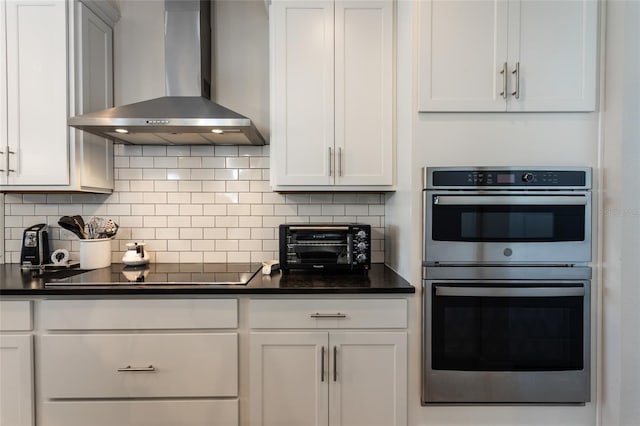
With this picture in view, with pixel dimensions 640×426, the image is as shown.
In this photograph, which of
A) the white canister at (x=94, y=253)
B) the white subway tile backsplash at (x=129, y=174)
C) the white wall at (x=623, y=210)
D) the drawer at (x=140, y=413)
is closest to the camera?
the white wall at (x=623, y=210)

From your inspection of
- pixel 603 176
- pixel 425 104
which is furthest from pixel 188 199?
pixel 603 176

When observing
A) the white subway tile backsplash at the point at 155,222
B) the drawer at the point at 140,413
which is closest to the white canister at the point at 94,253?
the white subway tile backsplash at the point at 155,222

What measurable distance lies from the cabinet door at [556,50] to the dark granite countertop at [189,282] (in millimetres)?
1061

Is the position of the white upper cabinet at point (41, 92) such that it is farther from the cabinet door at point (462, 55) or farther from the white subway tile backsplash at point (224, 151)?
the cabinet door at point (462, 55)

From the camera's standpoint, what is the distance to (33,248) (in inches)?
81.6

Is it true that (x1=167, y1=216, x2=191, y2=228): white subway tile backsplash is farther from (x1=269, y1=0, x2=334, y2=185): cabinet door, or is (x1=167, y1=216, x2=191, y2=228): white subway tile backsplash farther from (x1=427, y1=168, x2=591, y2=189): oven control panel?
(x1=427, y1=168, x2=591, y2=189): oven control panel

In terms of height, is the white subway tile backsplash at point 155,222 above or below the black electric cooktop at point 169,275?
above

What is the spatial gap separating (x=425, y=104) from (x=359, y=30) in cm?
62

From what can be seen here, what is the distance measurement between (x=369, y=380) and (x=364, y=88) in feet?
4.78

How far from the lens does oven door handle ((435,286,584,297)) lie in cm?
154

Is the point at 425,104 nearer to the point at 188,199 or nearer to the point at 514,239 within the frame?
the point at 514,239

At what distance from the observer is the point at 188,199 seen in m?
2.21

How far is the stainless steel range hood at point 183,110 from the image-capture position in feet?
5.45

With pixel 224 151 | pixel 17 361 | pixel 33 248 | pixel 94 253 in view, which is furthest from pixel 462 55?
pixel 33 248
